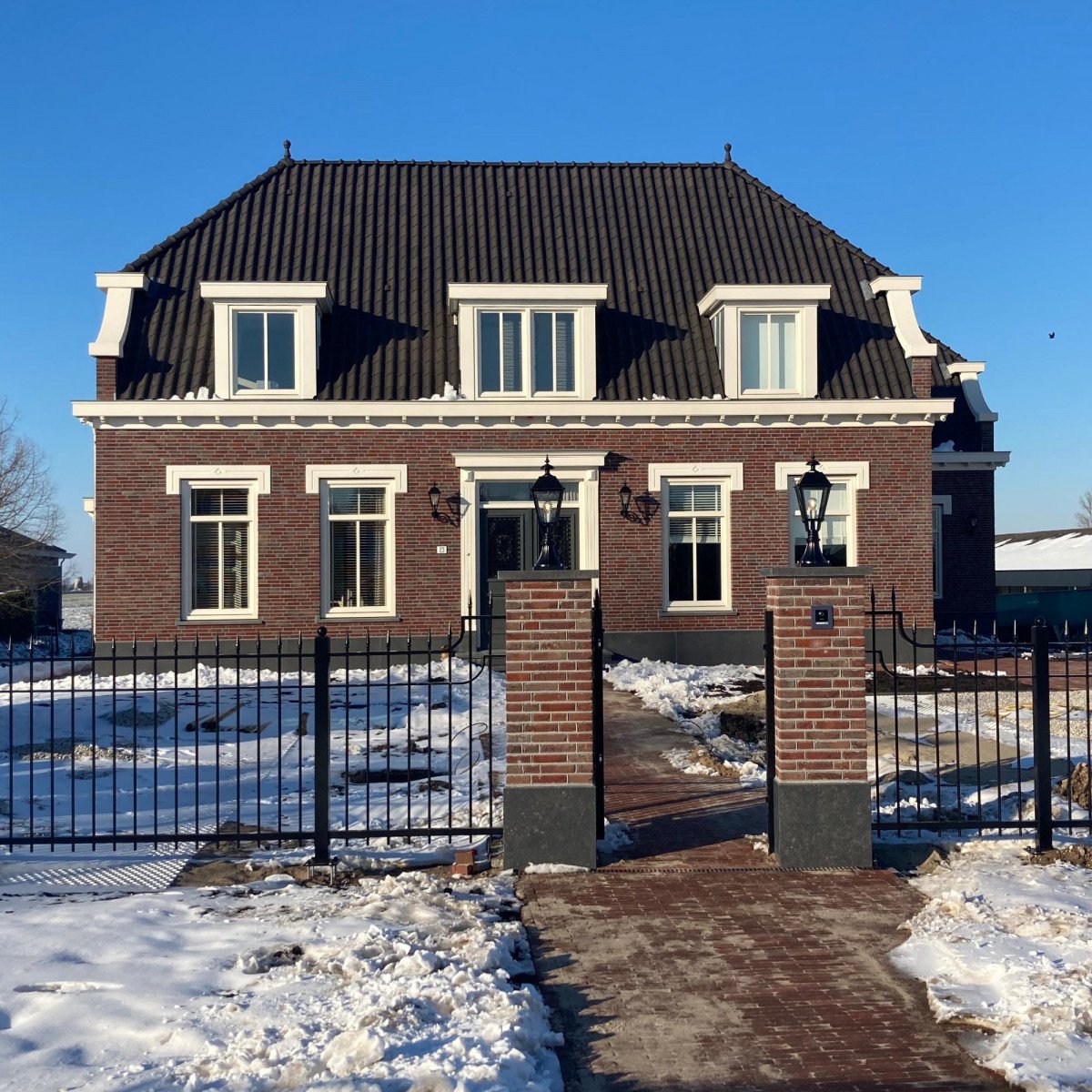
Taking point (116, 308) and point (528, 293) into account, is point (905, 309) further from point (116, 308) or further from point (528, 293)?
point (116, 308)

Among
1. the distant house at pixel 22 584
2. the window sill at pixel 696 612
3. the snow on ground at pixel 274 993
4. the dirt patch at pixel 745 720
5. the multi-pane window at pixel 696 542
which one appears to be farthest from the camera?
the distant house at pixel 22 584

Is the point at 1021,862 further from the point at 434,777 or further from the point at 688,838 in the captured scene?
the point at 434,777

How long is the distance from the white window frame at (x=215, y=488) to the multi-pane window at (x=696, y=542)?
289 inches

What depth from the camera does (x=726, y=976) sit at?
5363 millimetres

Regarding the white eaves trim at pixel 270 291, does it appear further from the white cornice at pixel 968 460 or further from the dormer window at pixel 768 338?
the white cornice at pixel 968 460

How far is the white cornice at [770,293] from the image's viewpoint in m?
18.8

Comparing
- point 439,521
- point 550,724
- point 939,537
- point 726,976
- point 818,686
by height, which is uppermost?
point 439,521

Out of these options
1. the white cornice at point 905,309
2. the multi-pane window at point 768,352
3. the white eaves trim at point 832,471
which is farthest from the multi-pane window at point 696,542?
the white cornice at point 905,309

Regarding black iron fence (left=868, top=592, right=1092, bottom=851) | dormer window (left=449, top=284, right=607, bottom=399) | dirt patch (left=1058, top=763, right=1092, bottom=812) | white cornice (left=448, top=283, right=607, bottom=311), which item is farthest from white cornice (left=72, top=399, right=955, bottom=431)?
dirt patch (left=1058, top=763, right=1092, bottom=812)

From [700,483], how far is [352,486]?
6.22 meters

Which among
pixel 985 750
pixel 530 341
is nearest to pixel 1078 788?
pixel 985 750

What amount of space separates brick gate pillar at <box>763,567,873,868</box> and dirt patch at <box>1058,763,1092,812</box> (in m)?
2.48

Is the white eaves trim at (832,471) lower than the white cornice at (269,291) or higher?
lower

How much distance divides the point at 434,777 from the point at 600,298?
11.0 m
